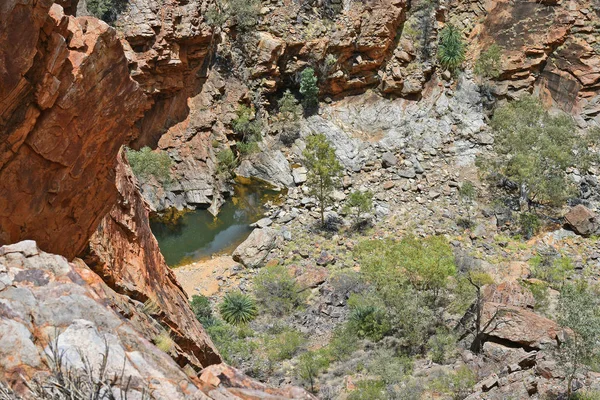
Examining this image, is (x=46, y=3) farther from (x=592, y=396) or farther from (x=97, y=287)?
(x=592, y=396)

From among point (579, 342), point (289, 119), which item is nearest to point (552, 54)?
point (289, 119)

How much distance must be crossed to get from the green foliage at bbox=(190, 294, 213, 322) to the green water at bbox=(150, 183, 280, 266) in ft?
21.1

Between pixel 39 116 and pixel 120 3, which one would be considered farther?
pixel 120 3

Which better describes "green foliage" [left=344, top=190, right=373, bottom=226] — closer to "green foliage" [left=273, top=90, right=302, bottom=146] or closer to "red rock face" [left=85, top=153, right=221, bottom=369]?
"green foliage" [left=273, top=90, right=302, bottom=146]

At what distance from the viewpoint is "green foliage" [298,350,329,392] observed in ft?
55.8

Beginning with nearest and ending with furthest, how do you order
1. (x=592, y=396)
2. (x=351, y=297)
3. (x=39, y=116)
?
(x=39, y=116)
(x=592, y=396)
(x=351, y=297)

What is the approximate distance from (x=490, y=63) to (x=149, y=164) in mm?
22421

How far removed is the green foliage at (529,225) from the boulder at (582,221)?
1.41 meters

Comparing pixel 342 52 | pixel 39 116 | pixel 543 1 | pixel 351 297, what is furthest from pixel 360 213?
pixel 39 116

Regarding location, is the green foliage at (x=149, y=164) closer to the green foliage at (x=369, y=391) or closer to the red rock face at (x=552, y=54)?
the green foliage at (x=369, y=391)

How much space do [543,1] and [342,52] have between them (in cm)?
1355

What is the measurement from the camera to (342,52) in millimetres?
36312

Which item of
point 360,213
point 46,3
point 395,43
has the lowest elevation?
point 360,213

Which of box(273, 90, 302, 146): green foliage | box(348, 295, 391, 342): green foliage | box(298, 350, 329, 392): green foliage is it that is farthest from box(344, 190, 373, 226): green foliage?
box(298, 350, 329, 392): green foliage
